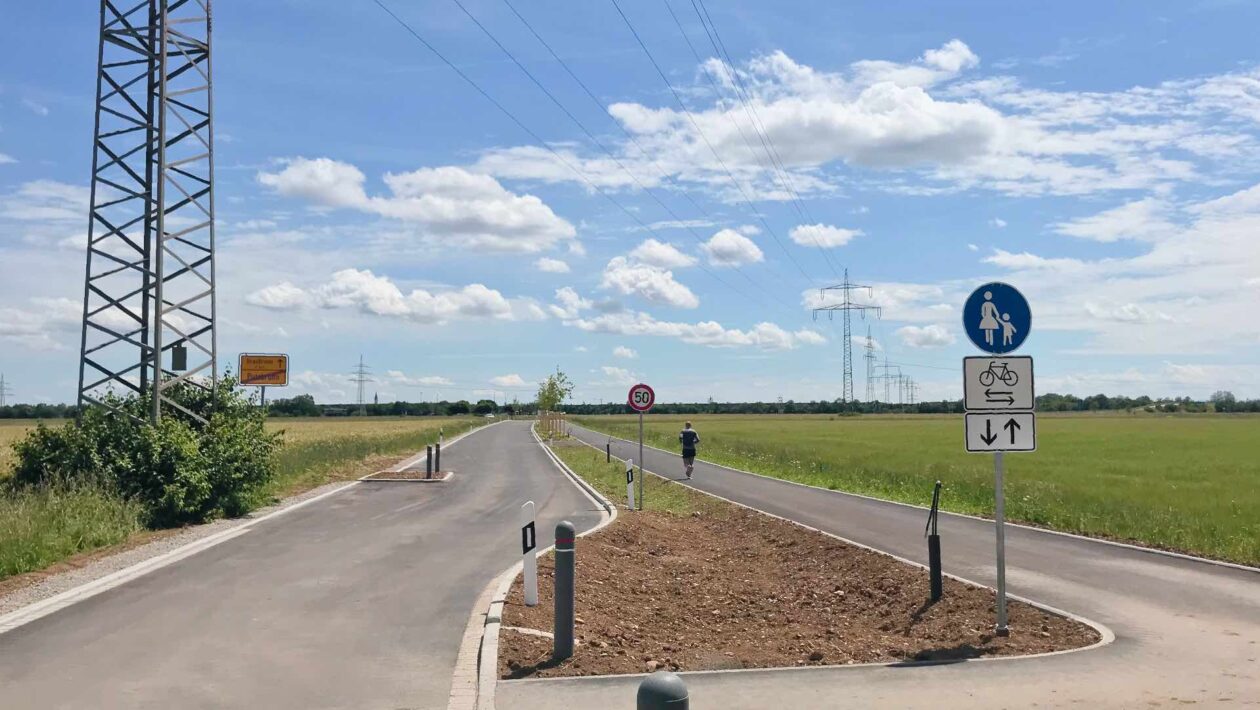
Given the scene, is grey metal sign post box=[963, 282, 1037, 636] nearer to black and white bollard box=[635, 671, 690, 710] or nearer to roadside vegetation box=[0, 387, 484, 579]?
black and white bollard box=[635, 671, 690, 710]

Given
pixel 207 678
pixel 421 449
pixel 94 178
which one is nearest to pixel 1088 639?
pixel 207 678

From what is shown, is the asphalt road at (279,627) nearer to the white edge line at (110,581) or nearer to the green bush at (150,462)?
the white edge line at (110,581)

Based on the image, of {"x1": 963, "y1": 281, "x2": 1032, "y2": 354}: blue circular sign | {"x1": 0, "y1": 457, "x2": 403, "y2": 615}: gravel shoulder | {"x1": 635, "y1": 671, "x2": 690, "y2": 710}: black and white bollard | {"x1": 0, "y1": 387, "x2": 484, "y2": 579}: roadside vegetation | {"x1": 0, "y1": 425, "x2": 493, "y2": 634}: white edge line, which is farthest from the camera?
{"x1": 0, "y1": 387, "x2": 484, "y2": 579}: roadside vegetation

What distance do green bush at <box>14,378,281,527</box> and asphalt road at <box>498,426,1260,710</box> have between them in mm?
11104

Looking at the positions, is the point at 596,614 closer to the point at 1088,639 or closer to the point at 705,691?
the point at 705,691

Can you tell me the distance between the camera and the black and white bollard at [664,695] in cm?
411

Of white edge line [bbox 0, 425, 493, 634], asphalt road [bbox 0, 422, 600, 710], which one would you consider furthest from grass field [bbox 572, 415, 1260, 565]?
white edge line [bbox 0, 425, 493, 634]

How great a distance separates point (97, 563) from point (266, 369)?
21.8 metres

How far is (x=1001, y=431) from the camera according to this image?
29.2ft

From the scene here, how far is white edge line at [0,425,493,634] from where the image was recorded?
9.36 metres

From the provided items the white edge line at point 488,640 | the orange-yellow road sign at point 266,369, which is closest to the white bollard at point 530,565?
the white edge line at point 488,640

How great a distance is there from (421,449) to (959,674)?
43.4 m

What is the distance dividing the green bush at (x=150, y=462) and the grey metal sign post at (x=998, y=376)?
42.3 ft

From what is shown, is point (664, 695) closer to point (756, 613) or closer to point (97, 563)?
point (756, 613)
